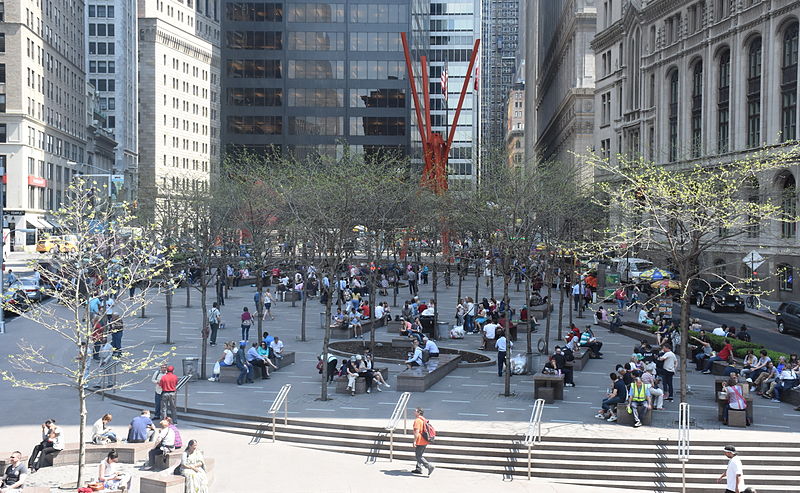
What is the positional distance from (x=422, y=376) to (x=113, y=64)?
436 feet

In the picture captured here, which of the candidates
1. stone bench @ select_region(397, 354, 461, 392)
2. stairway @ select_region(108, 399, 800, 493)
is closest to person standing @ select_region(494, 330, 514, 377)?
stone bench @ select_region(397, 354, 461, 392)

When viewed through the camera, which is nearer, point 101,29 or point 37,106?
point 37,106

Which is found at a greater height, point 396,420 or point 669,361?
point 669,361

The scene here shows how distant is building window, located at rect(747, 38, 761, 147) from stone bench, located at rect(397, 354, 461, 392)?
3369 centimetres

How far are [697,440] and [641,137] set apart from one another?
55.7m

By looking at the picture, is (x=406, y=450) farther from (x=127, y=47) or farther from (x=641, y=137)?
(x=127, y=47)

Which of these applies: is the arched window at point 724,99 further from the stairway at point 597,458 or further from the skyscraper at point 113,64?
the skyscraper at point 113,64

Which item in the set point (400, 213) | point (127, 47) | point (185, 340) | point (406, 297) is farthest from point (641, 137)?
point (127, 47)

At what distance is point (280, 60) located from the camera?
121812mm

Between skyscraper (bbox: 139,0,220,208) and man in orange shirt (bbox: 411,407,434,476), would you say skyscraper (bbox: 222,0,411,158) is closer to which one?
skyscraper (bbox: 139,0,220,208)

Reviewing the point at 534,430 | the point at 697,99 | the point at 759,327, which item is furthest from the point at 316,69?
the point at 534,430

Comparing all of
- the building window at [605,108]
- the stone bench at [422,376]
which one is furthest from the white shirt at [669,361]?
the building window at [605,108]

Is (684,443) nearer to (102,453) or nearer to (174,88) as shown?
(102,453)

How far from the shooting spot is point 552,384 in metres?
25.8
